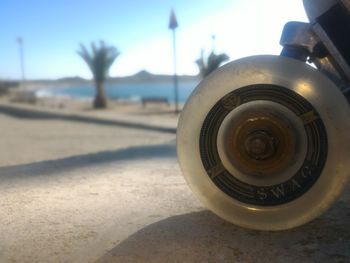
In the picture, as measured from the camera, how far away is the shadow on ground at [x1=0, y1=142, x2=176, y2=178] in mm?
4383

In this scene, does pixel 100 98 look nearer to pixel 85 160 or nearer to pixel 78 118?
pixel 78 118

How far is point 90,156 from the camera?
5.48 m

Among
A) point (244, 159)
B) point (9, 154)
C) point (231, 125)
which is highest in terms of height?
point (231, 125)

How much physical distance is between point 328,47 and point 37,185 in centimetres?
260

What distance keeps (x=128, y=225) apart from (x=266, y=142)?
1.02m

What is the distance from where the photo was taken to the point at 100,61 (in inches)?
1191

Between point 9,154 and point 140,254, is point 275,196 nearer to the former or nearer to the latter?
point 140,254

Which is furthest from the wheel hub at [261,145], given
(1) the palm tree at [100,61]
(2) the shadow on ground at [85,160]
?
(1) the palm tree at [100,61]

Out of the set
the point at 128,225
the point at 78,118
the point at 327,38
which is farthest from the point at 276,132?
the point at 78,118

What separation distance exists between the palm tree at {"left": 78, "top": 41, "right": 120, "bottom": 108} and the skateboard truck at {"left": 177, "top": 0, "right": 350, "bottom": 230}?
28559 mm

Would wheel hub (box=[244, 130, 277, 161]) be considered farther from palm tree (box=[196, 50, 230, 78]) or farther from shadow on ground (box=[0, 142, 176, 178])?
palm tree (box=[196, 50, 230, 78])

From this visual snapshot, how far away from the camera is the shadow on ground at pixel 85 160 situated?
438 cm

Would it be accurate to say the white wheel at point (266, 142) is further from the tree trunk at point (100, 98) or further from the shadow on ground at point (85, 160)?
the tree trunk at point (100, 98)

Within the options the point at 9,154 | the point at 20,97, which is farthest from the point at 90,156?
the point at 20,97
